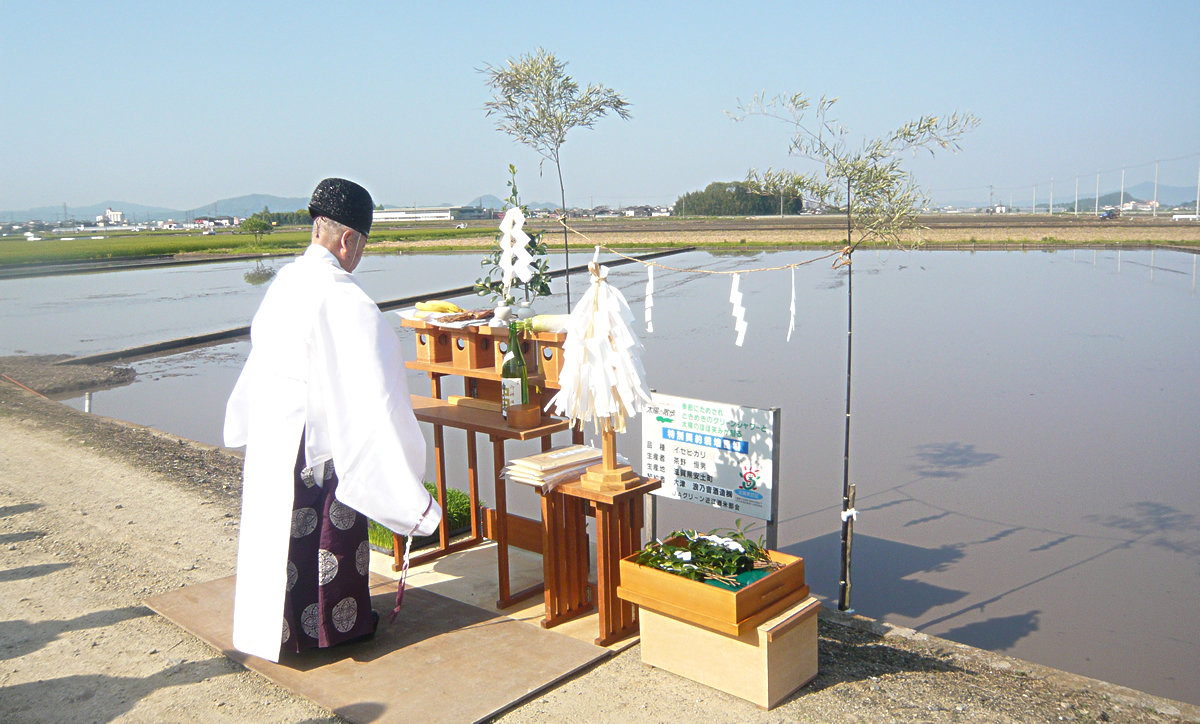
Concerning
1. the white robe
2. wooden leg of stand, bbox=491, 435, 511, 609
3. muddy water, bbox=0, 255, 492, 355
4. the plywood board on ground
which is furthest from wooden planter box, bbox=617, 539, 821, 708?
muddy water, bbox=0, 255, 492, 355

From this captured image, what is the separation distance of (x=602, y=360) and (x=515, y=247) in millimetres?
944

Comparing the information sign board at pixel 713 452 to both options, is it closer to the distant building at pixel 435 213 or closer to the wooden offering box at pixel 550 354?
the wooden offering box at pixel 550 354

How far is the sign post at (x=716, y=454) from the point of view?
11.8ft

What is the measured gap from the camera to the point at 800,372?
1061cm

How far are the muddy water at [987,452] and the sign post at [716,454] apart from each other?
1.32m

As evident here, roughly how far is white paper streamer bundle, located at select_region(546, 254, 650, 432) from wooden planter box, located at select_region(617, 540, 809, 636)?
60cm

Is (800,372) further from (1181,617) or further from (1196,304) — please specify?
(1196,304)

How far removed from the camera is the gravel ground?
9.60 feet

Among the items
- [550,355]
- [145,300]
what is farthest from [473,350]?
[145,300]

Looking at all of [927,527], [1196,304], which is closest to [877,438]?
[927,527]

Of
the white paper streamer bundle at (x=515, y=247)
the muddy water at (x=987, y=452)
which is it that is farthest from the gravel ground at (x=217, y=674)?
the white paper streamer bundle at (x=515, y=247)

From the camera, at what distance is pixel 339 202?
10.7ft

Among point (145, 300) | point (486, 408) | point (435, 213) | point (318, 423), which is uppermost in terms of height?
point (435, 213)

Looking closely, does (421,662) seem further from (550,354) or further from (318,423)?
(550,354)
